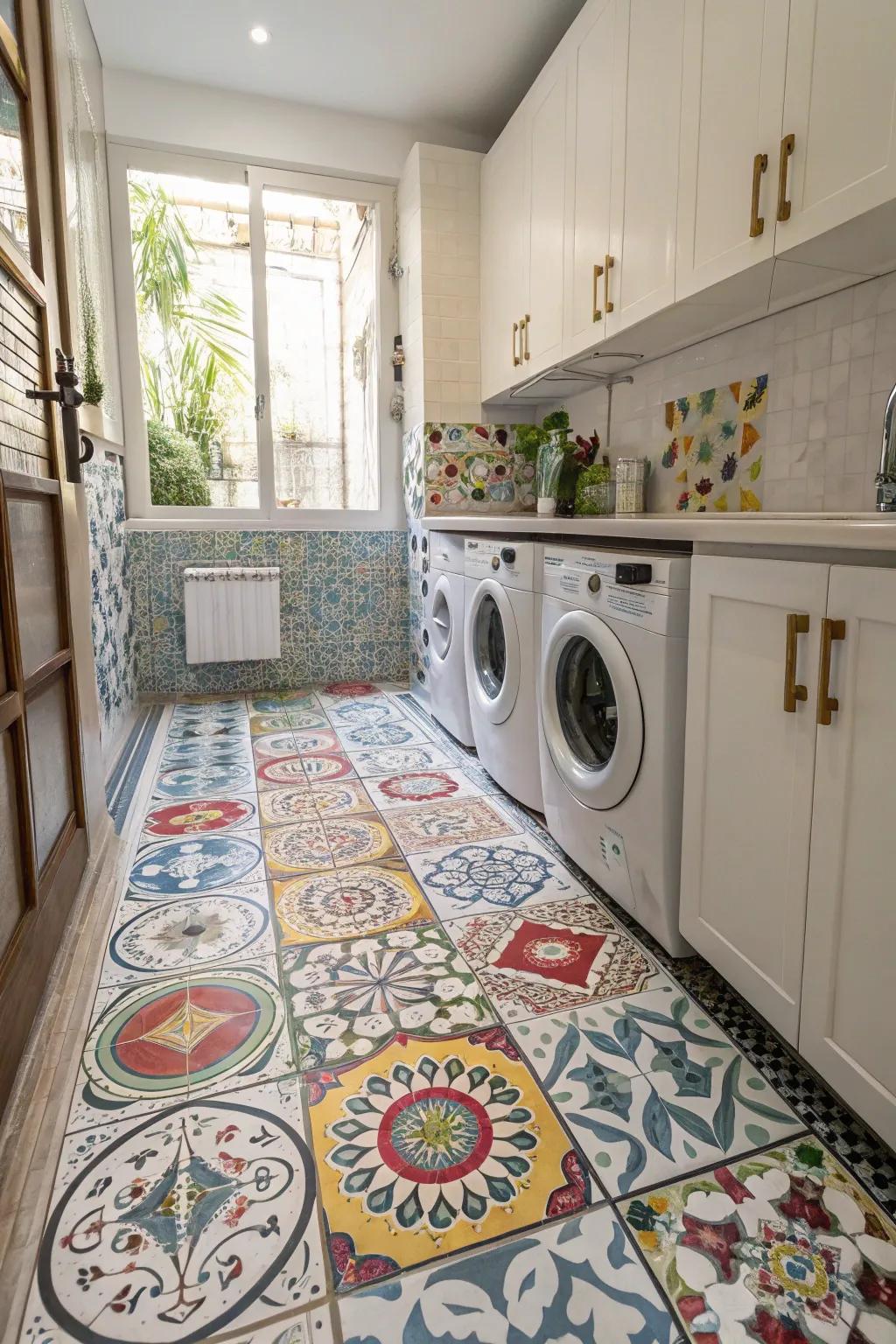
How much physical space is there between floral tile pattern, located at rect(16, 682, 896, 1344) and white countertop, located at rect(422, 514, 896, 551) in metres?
0.85

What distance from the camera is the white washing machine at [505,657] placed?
205 centimetres

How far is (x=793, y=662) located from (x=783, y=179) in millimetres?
1100

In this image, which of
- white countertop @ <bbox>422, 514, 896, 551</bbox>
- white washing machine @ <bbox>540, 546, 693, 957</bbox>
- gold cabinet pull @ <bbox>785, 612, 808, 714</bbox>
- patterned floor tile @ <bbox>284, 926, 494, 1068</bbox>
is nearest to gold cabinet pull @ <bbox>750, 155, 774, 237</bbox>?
white countertop @ <bbox>422, 514, 896, 551</bbox>

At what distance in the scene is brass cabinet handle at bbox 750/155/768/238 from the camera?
1.52m

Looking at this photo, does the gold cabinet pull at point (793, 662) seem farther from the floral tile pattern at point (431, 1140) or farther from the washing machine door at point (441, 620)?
the washing machine door at point (441, 620)

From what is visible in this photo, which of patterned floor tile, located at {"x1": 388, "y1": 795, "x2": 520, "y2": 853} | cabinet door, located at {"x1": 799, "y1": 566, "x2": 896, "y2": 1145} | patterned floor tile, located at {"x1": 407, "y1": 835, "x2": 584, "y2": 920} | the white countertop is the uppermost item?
the white countertop

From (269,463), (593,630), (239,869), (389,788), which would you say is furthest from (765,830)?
(269,463)

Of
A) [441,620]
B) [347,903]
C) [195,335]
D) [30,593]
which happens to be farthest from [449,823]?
[195,335]

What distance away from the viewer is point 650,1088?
1.14 metres

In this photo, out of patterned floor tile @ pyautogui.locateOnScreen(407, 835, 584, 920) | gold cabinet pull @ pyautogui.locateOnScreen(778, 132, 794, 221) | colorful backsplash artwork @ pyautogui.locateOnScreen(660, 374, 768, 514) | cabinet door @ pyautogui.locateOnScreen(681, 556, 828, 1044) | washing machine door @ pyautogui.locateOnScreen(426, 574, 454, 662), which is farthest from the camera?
washing machine door @ pyautogui.locateOnScreen(426, 574, 454, 662)

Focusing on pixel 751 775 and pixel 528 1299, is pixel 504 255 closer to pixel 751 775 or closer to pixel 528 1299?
pixel 751 775

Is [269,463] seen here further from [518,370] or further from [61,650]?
[61,650]

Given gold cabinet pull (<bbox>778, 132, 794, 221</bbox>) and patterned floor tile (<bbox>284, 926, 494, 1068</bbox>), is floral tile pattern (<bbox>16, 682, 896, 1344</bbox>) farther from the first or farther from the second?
gold cabinet pull (<bbox>778, 132, 794, 221</bbox>)

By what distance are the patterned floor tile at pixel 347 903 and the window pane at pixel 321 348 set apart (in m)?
2.41
